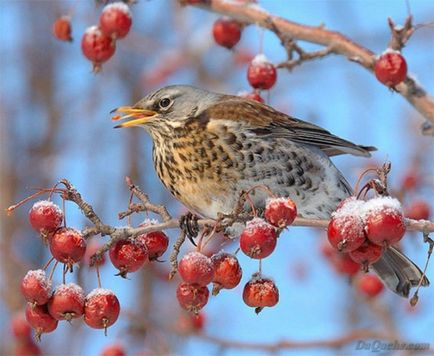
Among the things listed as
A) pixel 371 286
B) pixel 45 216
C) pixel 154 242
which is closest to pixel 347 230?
pixel 154 242

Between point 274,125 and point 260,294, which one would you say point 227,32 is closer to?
point 274,125

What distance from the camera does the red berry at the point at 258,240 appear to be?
2.43 m

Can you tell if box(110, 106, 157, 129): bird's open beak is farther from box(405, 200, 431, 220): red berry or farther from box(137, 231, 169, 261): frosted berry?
box(405, 200, 431, 220): red berry

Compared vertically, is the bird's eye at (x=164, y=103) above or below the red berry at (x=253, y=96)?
below

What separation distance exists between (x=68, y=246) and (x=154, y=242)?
0.32 metres

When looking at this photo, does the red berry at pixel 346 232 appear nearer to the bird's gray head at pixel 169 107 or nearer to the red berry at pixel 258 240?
the red berry at pixel 258 240

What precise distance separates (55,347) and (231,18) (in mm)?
2875

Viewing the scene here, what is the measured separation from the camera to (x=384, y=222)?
7.64 feet

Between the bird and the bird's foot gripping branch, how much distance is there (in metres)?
0.88

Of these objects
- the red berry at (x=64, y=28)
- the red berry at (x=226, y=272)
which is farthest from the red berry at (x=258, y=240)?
the red berry at (x=64, y=28)

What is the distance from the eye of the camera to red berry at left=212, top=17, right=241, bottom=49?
384cm

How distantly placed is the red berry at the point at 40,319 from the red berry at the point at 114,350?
1240 mm

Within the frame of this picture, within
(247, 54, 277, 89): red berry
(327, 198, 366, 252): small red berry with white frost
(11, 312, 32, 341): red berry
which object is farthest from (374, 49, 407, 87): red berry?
(11, 312, 32, 341): red berry

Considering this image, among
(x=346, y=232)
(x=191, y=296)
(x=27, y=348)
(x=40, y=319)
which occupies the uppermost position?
(x=346, y=232)
